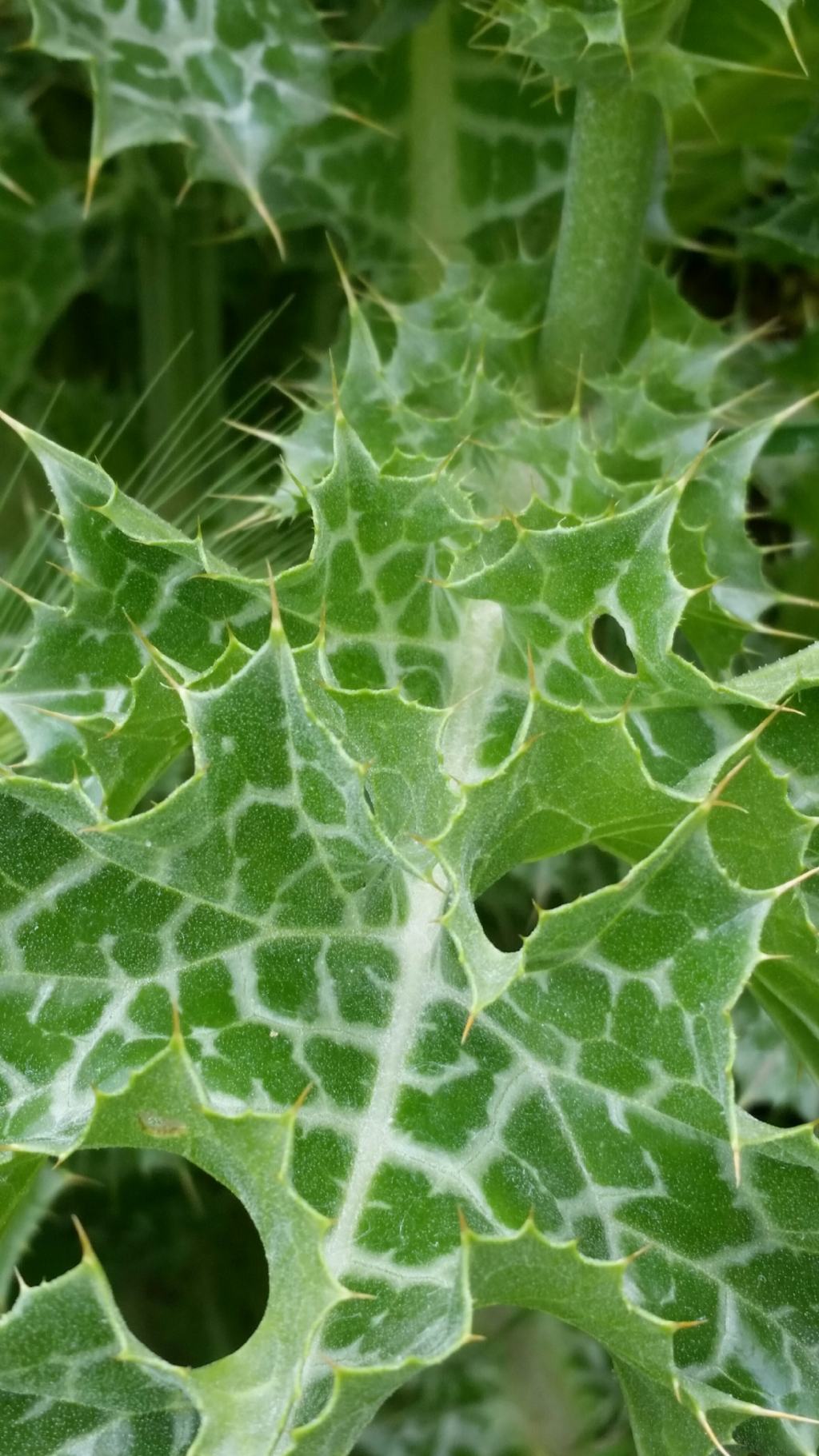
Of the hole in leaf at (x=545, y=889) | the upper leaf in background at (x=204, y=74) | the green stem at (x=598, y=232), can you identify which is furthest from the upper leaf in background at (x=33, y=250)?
the hole in leaf at (x=545, y=889)

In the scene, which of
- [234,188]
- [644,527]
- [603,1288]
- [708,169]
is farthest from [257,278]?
[603,1288]

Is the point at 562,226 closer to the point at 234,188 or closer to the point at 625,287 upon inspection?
the point at 625,287

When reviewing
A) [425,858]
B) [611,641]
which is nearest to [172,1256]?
[611,641]

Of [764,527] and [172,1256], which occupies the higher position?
[764,527]

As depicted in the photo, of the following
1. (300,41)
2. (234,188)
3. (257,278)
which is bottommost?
(257,278)

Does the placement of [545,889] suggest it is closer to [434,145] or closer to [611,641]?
[611,641]
